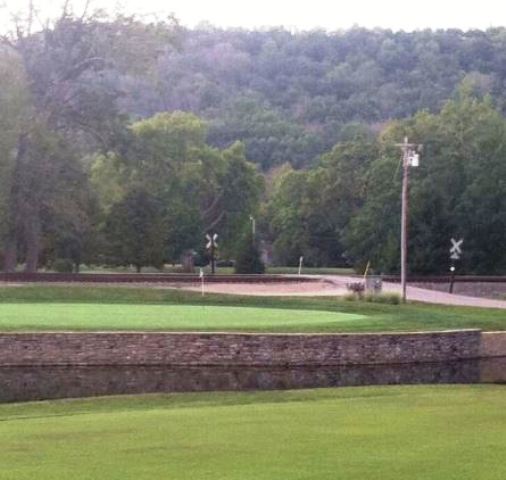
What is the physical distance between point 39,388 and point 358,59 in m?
138

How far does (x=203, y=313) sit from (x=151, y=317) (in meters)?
2.71

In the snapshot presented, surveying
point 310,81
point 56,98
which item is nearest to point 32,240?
point 56,98

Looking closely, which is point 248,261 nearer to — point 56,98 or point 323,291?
point 56,98

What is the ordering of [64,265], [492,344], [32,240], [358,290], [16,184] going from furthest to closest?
[64,265] < [32,240] < [16,184] < [358,290] < [492,344]

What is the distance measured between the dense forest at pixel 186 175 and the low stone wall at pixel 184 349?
99.0 ft

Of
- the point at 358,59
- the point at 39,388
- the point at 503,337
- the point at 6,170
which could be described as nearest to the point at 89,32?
the point at 6,170

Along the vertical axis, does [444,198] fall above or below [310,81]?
below

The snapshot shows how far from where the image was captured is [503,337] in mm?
31203

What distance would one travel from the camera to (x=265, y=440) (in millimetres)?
12516

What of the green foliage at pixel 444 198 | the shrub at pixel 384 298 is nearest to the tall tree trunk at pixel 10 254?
the green foliage at pixel 444 198

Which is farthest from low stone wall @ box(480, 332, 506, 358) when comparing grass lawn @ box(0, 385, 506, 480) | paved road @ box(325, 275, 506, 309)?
paved road @ box(325, 275, 506, 309)

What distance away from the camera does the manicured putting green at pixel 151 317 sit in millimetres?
30328

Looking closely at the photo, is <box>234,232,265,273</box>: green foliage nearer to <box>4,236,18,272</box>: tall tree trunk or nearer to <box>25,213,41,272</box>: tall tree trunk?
<box>25,213,41,272</box>: tall tree trunk

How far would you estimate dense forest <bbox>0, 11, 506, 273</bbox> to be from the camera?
191 ft
